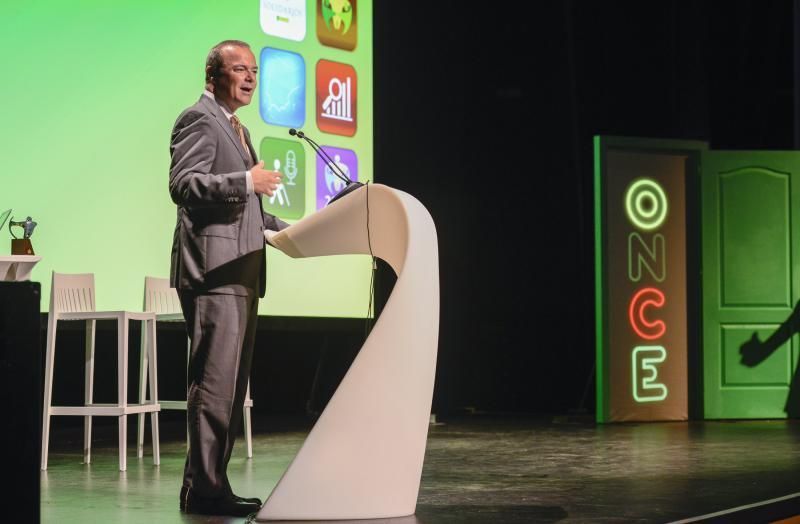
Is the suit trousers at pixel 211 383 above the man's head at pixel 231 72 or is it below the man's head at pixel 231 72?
below

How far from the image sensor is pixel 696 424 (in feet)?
22.3

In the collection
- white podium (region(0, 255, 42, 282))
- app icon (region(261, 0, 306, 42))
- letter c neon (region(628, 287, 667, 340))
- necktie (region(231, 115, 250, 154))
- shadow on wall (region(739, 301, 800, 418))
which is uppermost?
app icon (region(261, 0, 306, 42))

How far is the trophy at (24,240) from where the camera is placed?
452 centimetres

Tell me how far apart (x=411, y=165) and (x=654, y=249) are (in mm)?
1658

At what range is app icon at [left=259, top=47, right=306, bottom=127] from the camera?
5844mm

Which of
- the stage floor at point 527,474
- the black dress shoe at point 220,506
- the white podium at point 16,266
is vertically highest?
the white podium at point 16,266

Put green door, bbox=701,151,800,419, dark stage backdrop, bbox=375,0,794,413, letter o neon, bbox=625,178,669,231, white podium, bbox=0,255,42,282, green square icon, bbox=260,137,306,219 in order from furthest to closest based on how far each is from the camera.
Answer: dark stage backdrop, bbox=375,0,794,413 < green door, bbox=701,151,800,419 < letter o neon, bbox=625,178,669,231 < green square icon, bbox=260,137,306,219 < white podium, bbox=0,255,42,282

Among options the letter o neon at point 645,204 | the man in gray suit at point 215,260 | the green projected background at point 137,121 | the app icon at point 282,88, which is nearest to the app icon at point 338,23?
the green projected background at point 137,121

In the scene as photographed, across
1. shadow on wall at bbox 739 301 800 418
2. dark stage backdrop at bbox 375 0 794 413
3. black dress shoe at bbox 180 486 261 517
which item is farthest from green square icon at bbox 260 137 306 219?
shadow on wall at bbox 739 301 800 418

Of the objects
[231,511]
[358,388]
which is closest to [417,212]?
[358,388]

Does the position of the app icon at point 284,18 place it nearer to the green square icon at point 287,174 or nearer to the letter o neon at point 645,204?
the green square icon at point 287,174

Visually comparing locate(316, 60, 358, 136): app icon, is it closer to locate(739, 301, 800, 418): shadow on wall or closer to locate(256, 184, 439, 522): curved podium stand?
locate(739, 301, 800, 418): shadow on wall

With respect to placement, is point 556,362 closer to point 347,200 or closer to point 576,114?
point 576,114

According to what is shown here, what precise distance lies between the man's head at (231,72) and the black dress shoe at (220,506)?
1132 mm
